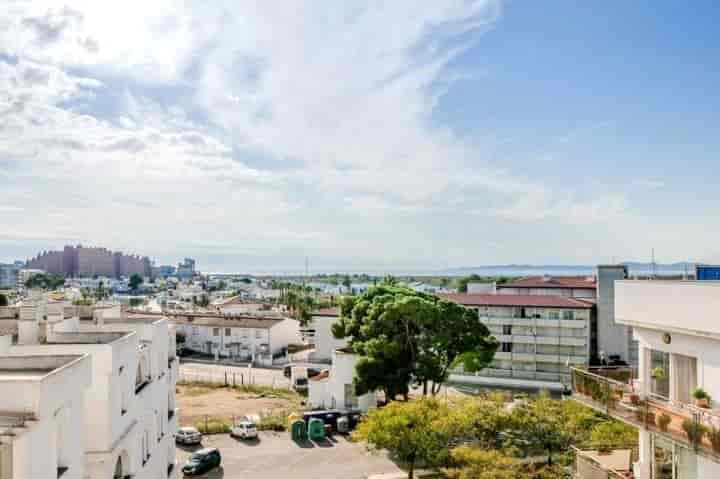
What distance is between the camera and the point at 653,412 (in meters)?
12.8

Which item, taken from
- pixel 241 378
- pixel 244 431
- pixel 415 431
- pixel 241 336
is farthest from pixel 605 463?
pixel 241 336

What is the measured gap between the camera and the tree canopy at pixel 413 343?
32625 millimetres

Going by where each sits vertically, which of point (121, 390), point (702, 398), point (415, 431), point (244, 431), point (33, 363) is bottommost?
point (244, 431)

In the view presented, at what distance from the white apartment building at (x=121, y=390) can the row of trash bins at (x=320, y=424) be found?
9888 mm

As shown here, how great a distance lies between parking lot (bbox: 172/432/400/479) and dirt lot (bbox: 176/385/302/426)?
17.7 ft

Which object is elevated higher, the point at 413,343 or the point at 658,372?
the point at 658,372

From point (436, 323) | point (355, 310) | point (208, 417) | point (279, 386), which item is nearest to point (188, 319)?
point (279, 386)

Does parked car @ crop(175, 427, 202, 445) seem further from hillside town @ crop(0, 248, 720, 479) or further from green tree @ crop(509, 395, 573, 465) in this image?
green tree @ crop(509, 395, 573, 465)

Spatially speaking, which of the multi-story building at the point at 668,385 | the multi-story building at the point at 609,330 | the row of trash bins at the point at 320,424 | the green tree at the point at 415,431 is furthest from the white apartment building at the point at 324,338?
the multi-story building at the point at 668,385

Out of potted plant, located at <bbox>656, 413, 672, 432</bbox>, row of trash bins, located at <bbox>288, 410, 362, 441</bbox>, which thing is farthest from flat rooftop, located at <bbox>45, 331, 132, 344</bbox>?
row of trash bins, located at <bbox>288, 410, 362, 441</bbox>

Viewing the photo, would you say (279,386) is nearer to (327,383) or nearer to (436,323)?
(327,383)

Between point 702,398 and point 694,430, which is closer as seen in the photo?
point 694,430

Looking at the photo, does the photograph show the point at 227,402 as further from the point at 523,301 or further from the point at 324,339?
the point at 523,301

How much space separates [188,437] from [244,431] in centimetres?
303
